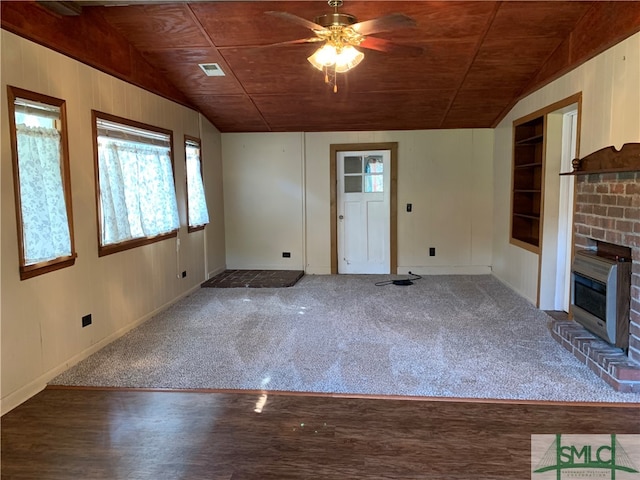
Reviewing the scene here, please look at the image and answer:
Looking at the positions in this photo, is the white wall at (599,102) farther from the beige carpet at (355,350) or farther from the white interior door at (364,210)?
the white interior door at (364,210)

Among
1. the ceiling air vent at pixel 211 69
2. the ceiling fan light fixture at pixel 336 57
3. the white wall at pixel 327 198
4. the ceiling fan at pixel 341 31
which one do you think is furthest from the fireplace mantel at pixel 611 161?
the ceiling air vent at pixel 211 69

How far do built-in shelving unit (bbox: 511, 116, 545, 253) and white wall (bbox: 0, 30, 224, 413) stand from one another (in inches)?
159

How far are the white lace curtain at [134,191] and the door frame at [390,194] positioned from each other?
2.47 meters

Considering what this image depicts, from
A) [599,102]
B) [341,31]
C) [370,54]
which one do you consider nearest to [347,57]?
[341,31]

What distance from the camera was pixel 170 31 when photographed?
3.84 meters

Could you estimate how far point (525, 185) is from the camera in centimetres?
545

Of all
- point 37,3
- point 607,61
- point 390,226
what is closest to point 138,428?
point 37,3

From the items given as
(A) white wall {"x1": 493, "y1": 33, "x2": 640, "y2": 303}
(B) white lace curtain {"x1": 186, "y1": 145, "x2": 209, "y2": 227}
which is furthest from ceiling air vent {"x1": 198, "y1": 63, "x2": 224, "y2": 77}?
(A) white wall {"x1": 493, "y1": 33, "x2": 640, "y2": 303}

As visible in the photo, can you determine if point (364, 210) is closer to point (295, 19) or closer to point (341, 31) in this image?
point (341, 31)

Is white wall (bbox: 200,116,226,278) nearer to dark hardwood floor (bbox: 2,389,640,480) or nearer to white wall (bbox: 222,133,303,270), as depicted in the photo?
white wall (bbox: 222,133,303,270)

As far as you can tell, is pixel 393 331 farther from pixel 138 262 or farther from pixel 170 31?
pixel 170 31

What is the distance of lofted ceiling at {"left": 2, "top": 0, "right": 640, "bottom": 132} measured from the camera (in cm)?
349

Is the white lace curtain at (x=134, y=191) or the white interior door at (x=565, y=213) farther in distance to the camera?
the white interior door at (x=565, y=213)

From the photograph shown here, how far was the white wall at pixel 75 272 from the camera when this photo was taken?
2668 mm
